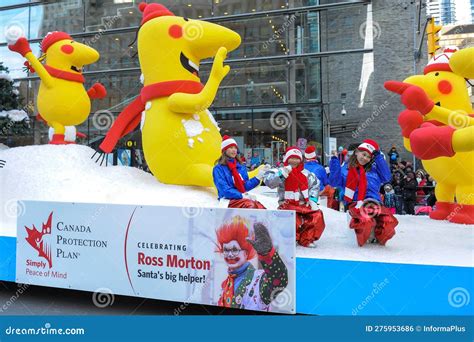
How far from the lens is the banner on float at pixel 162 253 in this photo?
3.33m

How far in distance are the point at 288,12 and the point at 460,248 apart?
12674 mm

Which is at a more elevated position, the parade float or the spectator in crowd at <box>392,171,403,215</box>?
the parade float

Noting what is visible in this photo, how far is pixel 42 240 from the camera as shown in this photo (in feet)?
13.8

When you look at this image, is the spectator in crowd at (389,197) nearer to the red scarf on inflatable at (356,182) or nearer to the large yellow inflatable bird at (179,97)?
the large yellow inflatable bird at (179,97)

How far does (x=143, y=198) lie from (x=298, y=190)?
1814 mm

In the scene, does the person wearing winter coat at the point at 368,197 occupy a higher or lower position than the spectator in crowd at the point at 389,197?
higher

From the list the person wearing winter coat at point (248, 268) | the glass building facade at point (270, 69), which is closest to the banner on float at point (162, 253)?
the person wearing winter coat at point (248, 268)

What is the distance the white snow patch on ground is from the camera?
344 centimetres

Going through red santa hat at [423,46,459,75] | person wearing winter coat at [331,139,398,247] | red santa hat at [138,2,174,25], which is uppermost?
red santa hat at [138,2,174,25]

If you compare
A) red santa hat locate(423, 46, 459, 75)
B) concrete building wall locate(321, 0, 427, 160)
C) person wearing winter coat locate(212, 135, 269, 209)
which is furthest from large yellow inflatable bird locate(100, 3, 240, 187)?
concrete building wall locate(321, 0, 427, 160)

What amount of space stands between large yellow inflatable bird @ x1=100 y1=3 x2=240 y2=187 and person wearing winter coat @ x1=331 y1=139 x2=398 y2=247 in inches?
66.8

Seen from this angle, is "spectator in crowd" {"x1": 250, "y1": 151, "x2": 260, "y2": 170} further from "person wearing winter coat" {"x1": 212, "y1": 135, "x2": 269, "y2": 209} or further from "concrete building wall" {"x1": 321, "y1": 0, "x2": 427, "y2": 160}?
"person wearing winter coat" {"x1": 212, "y1": 135, "x2": 269, "y2": 209}

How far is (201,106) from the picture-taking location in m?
5.06

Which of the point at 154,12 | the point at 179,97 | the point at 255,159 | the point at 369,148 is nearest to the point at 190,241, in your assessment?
Result: the point at 369,148
